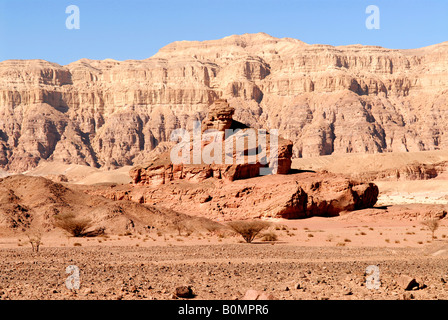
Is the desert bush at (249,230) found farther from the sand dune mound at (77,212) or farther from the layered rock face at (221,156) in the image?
the layered rock face at (221,156)

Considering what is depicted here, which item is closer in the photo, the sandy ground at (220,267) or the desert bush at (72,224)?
the sandy ground at (220,267)

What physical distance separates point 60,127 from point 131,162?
28033mm

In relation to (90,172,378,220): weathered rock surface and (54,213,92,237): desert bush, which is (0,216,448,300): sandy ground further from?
(90,172,378,220): weathered rock surface

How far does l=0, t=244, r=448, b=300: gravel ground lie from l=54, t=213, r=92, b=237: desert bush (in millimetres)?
7658

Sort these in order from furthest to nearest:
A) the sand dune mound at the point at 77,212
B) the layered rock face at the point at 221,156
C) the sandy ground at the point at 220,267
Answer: the layered rock face at the point at 221,156, the sand dune mound at the point at 77,212, the sandy ground at the point at 220,267

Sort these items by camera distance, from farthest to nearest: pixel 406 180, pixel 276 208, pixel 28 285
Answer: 1. pixel 406 180
2. pixel 276 208
3. pixel 28 285

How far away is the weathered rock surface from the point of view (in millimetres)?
45281

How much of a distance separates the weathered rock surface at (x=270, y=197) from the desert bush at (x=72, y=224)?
1139cm

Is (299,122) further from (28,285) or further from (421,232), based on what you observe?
(28,285)

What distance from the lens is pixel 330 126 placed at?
600ft

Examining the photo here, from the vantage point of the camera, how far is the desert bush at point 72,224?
35.8m

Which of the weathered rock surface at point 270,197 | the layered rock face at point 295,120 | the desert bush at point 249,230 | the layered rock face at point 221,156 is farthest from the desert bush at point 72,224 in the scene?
the layered rock face at point 295,120

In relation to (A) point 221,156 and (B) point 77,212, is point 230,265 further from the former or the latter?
(A) point 221,156
